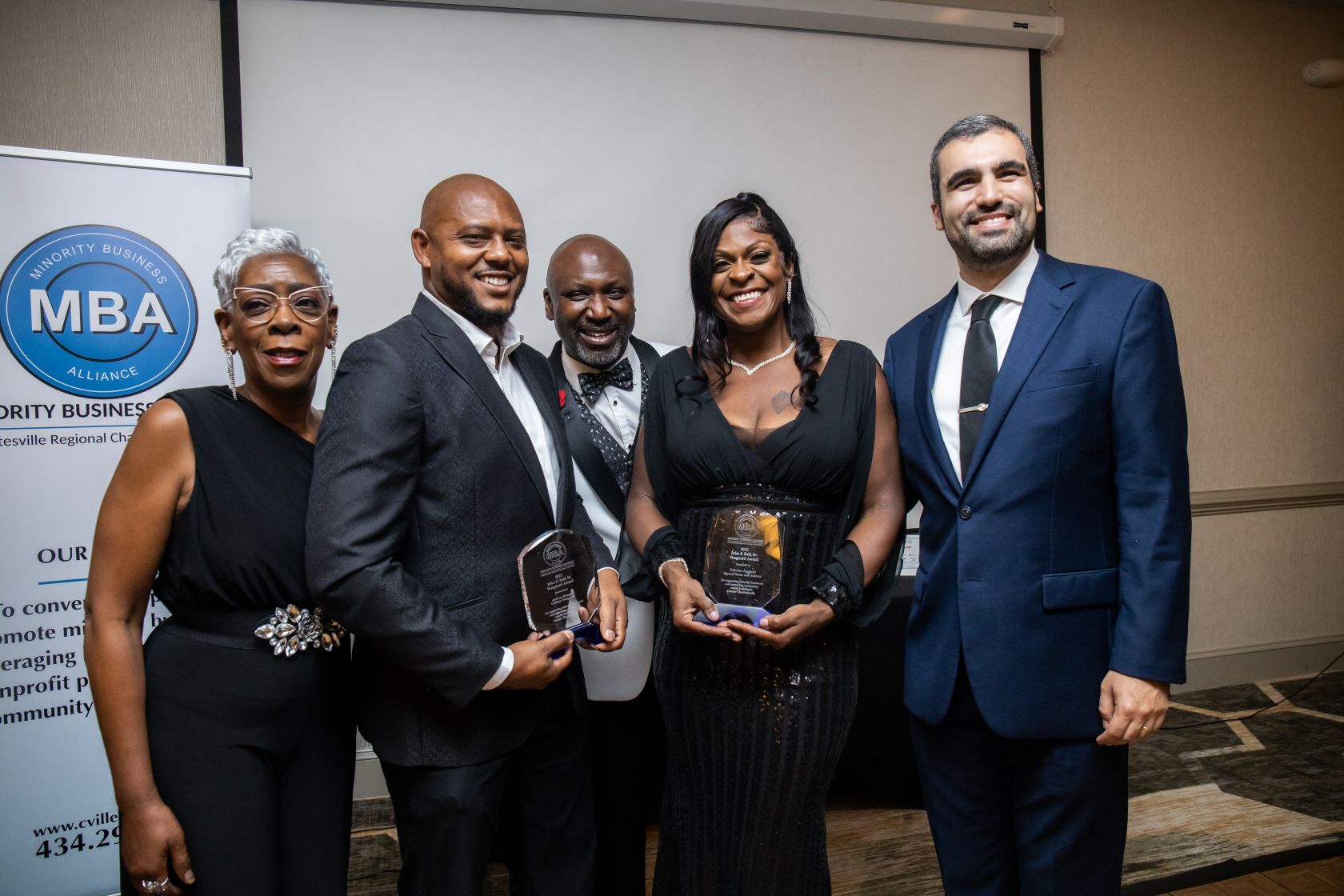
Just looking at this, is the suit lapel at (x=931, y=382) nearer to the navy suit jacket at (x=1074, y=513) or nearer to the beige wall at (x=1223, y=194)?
the navy suit jacket at (x=1074, y=513)

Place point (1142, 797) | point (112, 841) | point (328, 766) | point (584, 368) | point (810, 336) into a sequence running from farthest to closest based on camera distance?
point (1142, 797), point (112, 841), point (584, 368), point (810, 336), point (328, 766)

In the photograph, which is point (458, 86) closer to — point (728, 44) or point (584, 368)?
point (728, 44)

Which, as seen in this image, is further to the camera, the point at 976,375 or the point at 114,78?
the point at 114,78

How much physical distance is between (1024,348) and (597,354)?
1141mm

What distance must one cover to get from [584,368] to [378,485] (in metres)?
1.02

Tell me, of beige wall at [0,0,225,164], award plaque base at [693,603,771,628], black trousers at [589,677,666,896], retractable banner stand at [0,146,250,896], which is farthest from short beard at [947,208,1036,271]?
beige wall at [0,0,225,164]

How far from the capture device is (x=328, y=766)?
1.53 meters

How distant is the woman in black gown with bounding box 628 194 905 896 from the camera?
177 cm

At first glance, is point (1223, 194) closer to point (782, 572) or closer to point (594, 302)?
point (594, 302)

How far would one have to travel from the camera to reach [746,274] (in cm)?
184

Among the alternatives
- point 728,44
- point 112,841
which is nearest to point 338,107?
point 728,44

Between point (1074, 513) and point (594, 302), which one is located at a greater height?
point (594, 302)

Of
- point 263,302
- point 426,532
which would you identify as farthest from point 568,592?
point 263,302

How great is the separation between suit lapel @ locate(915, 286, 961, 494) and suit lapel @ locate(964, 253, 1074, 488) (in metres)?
0.05
